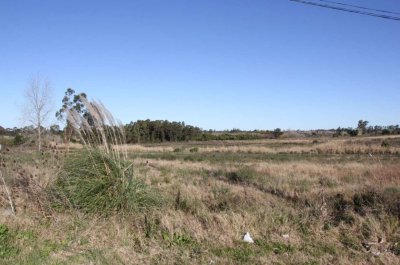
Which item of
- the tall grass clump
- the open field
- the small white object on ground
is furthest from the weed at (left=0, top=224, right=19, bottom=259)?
the small white object on ground

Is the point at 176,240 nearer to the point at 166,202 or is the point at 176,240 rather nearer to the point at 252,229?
the point at 252,229

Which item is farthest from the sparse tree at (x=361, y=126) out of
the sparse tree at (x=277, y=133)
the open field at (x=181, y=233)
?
the open field at (x=181, y=233)

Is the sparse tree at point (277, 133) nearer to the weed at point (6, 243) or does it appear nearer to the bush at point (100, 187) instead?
the bush at point (100, 187)

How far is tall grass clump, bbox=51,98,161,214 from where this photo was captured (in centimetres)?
713

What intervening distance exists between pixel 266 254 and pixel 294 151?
41498 millimetres

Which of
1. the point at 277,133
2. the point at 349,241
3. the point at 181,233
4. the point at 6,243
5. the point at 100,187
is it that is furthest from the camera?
the point at 277,133

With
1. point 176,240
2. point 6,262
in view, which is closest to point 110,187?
point 176,240

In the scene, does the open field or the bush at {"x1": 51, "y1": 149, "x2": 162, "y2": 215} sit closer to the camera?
the open field

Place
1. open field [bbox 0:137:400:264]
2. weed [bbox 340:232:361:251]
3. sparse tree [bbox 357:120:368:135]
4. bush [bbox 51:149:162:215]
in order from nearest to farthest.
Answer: open field [bbox 0:137:400:264]
weed [bbox 340:232:361:251]
bush [bbox 51:149:162:215]
sparse tree [bbox 357:120:368:135]

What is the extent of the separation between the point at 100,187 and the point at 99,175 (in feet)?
0.67

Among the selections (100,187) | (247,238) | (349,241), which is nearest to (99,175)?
(100,187)

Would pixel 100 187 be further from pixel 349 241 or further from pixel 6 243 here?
pixel 349 241

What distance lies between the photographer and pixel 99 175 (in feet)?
23.9

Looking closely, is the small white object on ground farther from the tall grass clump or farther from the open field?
the tall grass clump
